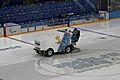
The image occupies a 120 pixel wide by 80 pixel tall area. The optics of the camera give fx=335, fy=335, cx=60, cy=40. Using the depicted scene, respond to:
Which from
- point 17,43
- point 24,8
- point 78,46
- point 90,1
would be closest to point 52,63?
point 78,46

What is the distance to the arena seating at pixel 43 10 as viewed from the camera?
81.6 feet

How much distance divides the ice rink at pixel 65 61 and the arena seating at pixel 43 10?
18.1ft

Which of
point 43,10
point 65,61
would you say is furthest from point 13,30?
point 65,61

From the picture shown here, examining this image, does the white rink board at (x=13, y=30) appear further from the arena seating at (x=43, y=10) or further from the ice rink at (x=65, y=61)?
the arena seating at (x=43, y=10)

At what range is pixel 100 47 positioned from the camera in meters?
16.4

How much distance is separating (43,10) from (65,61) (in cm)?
1313

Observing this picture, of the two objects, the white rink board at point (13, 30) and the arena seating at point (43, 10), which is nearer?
the white rink board at point (13, 30)

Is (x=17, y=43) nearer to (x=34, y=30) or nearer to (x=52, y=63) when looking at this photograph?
(x=34, y=30)

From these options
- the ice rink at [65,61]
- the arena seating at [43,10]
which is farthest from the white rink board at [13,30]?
the arena seating at [43,10]

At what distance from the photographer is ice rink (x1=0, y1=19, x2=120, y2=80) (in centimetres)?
1197

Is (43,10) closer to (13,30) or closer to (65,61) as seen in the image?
(13,30)

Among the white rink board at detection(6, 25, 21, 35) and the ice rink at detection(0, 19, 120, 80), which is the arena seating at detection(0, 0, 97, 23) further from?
the ice rink at detection(0, 19, 120, 80)

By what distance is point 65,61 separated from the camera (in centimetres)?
1393

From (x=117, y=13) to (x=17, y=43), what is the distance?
10480mm
